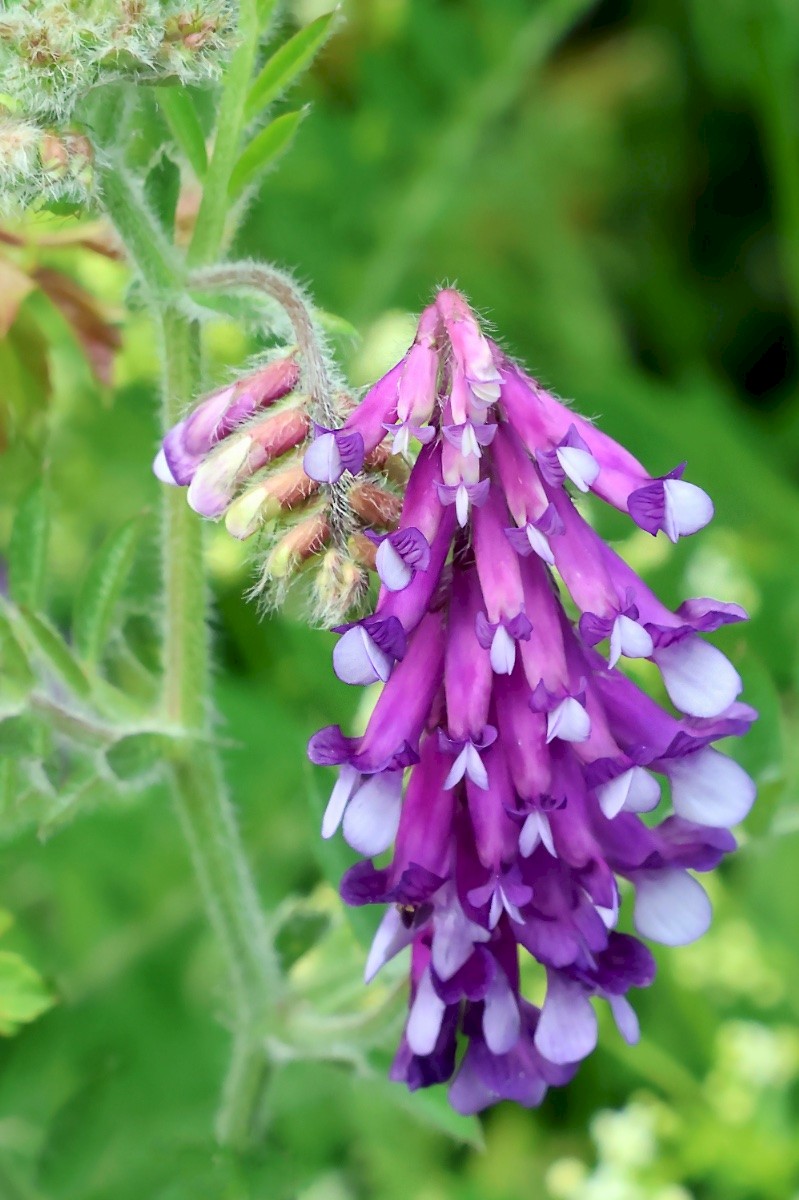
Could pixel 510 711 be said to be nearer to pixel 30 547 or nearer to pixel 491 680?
pixel 491 680

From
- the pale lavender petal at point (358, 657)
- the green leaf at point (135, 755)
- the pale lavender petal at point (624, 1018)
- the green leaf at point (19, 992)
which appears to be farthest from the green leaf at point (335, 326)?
the green leaf at point (19, 992)

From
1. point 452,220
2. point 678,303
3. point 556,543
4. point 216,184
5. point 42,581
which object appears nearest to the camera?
point 556,543

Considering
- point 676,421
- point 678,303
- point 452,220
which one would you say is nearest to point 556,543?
point 676,421

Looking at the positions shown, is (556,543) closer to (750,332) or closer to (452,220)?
(452,220)

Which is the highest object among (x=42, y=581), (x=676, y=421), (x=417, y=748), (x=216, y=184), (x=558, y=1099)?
(x=216, y=184)

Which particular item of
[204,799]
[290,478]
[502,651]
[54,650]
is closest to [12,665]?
[54,650]

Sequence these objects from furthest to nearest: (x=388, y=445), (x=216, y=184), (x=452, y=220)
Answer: (x=452, y=220) < (x=216, y=184) < (x=388, y=445)
